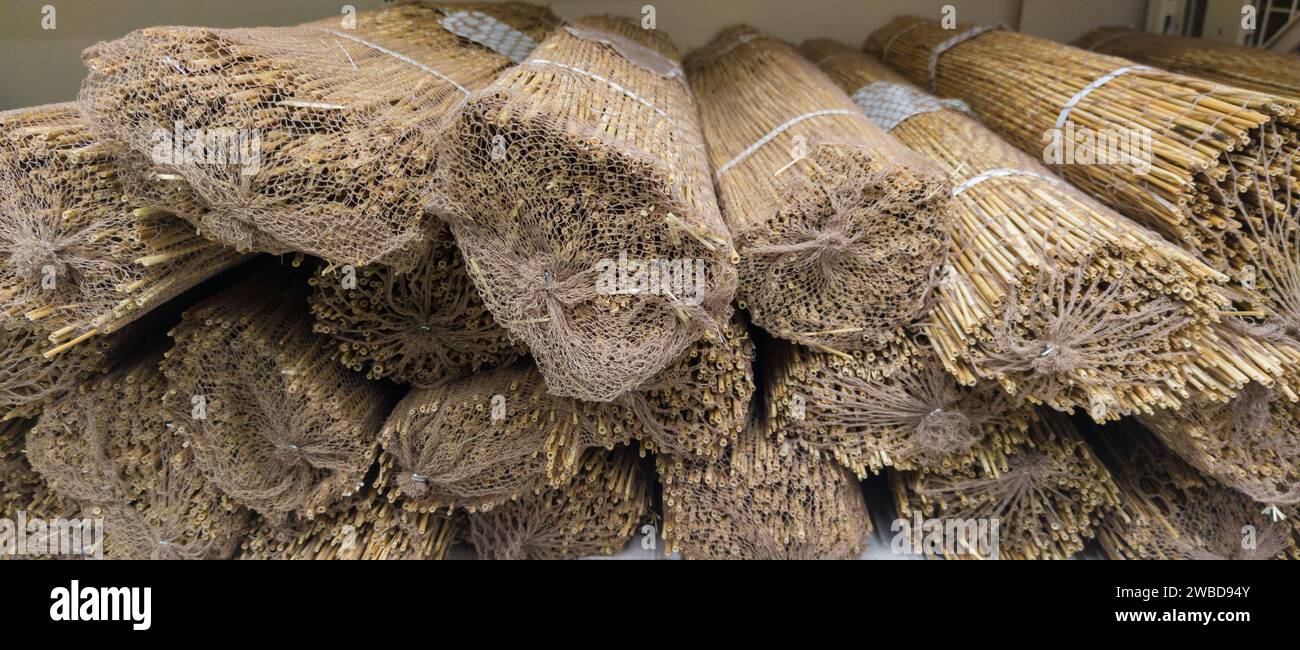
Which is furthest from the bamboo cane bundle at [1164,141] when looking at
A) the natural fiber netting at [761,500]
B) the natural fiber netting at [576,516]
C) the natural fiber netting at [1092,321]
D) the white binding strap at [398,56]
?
the white binding strap at [398,56]

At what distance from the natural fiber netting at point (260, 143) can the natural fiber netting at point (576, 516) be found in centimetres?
69

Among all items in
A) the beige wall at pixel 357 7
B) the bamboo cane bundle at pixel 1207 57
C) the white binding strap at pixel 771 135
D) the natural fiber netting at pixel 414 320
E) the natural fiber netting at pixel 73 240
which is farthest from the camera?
the beige wall at pixel 357 7

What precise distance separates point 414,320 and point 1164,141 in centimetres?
168

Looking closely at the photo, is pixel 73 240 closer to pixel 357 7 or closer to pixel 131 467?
pixel 131 467

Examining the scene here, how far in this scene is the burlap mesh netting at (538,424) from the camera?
1.50 metres

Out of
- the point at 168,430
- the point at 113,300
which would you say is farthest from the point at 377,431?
the point at 113,300

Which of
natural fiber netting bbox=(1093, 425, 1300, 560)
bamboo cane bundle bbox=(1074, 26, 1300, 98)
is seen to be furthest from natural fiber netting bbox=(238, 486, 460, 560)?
bamboo cane bundle bbox=(1074, 26, 1300, 98)

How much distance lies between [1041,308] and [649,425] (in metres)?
0.84

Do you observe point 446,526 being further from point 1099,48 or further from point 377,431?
point 1099,48

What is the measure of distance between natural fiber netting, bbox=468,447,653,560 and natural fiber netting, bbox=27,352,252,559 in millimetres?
626

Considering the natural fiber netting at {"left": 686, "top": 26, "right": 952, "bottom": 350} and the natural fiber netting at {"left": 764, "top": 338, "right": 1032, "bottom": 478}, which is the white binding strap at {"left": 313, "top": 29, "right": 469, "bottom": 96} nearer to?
the natural fiber netting at {"left": 686, "top": 26, "right": 952, "bottom": 350}

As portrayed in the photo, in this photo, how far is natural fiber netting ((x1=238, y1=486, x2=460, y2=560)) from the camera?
164cm

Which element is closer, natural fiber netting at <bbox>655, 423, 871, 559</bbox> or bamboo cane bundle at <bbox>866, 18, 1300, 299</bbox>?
bamboo cane bundle at <bbox>866, 18, 1300, 299</bbox>

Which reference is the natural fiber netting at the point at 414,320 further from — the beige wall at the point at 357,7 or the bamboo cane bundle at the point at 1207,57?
the bamboo cane bundle at the point at 1207,57
